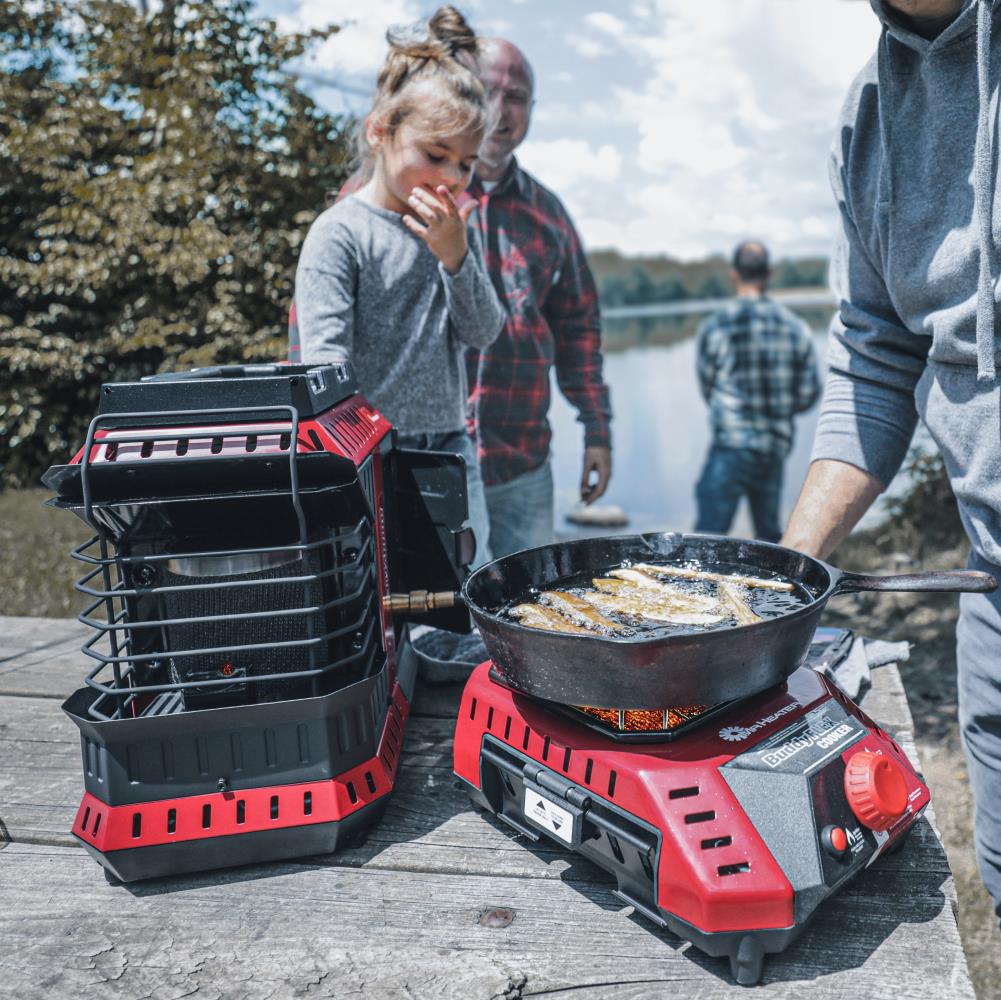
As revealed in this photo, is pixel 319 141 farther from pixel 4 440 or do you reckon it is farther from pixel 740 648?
pixel 740 648

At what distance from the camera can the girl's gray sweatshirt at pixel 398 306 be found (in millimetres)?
1993

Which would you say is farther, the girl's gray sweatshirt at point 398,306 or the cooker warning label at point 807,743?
the girl's gray sweatshirt at point 398,306

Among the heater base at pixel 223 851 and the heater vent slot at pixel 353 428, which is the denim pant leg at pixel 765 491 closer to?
the heater vent slot at pixel 353 428

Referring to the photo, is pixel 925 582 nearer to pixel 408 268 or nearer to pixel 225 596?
pixel 225 596

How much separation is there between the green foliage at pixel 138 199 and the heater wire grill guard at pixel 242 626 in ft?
17.7

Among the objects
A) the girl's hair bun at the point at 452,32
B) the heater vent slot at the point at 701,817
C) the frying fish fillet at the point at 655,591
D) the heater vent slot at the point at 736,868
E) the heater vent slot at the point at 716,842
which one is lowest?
the heater vent slot at the point at 736,868

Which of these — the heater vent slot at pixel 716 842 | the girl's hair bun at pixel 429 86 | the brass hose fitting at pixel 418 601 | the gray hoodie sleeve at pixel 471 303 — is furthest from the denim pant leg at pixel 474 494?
the heater vent slot at pixel 716 842

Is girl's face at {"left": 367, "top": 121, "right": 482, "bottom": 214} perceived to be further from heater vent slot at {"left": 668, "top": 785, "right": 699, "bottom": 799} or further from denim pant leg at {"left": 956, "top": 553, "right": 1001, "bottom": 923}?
heater vent slot at {"left": 668, "top": 785, "right": 699, "bottom": 799}

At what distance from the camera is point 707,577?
4.36ft

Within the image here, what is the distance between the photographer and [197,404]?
1.13 metres

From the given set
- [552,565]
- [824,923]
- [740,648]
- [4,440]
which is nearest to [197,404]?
[552,565]

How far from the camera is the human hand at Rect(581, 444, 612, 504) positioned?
10.8 ft

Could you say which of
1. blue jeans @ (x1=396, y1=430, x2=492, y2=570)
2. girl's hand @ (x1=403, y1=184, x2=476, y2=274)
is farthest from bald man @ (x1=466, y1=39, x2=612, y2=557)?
girl's hand @ (x1=403, y1=184, x2=476, y2=274)

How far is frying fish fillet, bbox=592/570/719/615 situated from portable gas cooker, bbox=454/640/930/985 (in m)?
0.14
